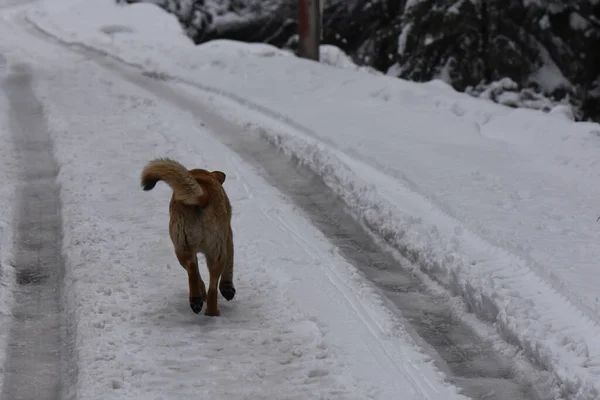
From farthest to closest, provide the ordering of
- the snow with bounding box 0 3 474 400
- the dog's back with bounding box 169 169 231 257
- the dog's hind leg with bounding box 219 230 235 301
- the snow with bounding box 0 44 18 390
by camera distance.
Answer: the dog's hind leg with bounding box 219 230 235 301, the snow with bounding box 0 44 18 390, the dog's back with bounding box 169 169 231 257, the snow with bounding box 0 3 474 400

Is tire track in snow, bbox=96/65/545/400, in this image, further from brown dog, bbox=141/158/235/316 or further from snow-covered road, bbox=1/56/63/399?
snow-covered road, bbox=1/56/63/399

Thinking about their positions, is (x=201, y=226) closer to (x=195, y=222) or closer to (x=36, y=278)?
(x=195, y=222)

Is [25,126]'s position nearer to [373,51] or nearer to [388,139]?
[388,139]

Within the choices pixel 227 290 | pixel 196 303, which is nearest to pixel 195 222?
pixel 196 303

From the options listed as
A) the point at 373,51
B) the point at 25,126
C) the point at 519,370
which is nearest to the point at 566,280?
the point at 519,370

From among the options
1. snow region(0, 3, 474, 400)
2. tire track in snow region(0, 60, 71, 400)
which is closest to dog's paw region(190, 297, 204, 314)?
snow region(0, 3, 474, 400)

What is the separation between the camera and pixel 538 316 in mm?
6836

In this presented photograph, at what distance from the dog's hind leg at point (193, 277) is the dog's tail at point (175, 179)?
A: 42 centimetres

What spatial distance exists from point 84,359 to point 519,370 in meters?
2.86

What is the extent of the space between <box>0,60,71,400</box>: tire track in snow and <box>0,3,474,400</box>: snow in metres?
0.15

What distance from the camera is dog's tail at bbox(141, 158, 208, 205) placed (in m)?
6.54

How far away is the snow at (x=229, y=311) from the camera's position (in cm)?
600

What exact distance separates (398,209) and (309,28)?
13.9 meters

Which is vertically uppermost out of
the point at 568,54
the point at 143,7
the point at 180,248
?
the point at 180,248
